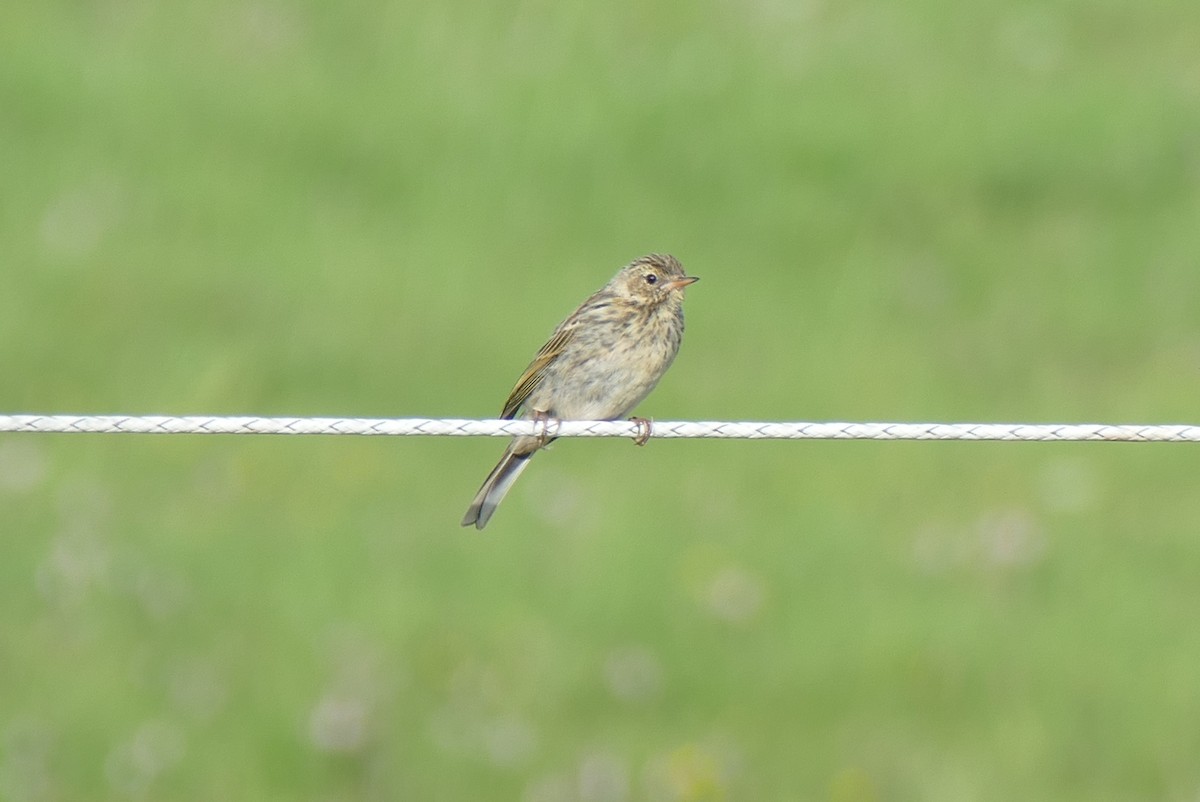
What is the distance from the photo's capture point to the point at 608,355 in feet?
25.3

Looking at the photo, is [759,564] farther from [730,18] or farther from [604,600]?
[730,18]

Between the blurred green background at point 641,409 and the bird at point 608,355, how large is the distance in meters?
1.56

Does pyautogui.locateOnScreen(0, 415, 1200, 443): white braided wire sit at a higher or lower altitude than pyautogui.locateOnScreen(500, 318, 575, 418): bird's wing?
lower

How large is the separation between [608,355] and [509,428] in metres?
2.81

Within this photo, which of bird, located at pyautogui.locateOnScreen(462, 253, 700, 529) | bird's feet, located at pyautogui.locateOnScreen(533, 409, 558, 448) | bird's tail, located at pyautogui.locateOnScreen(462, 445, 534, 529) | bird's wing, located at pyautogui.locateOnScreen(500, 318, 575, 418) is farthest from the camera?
bird's wing, located at pyautogui.locateOnScreen(500, 318, 575, 418)

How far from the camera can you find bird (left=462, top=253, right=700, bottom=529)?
7695 mm

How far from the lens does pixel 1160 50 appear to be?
12.7 m

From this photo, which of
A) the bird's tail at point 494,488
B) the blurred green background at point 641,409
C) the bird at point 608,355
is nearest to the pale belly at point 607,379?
the bird at point 608,355

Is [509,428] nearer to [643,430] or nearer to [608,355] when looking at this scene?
[643,430]

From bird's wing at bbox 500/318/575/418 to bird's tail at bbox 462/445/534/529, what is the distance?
1.58 ft

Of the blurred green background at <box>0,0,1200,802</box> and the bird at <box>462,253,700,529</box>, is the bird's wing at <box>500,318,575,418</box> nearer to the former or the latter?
the bird at <box>462,253,700,529</box>

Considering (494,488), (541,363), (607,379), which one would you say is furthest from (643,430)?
(541,363)

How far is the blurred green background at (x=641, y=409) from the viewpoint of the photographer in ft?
28.5

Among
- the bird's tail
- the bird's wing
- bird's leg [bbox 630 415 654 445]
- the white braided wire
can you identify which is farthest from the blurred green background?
the white braided wire
